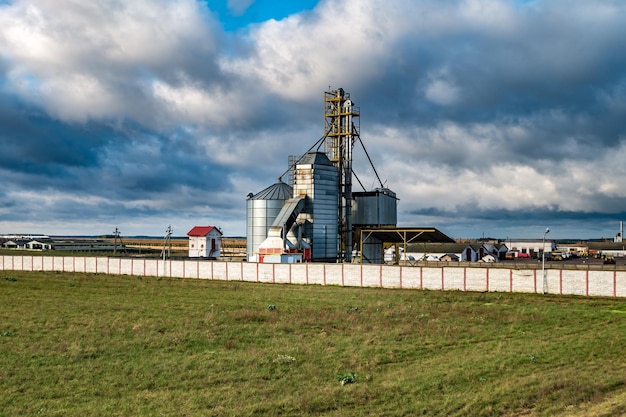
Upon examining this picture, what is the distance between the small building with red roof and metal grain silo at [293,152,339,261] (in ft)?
147

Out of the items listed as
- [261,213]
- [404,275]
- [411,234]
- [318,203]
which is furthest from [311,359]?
[261,213]

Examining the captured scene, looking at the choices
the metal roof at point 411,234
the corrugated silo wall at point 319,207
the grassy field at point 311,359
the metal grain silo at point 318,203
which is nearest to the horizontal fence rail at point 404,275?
the grassy field at point 311,359

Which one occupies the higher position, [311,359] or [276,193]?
[276,193]

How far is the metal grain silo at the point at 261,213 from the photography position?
78.4 m

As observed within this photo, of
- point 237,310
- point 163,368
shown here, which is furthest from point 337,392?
point 237,310

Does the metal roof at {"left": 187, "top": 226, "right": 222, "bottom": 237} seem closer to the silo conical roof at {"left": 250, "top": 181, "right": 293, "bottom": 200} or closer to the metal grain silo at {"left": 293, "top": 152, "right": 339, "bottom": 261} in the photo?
the silo conical roof at {"left": 250, "top": 181, "right": 293, "bottom": 200}

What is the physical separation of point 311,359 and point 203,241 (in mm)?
96331

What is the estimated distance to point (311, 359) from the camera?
2284 centimetres

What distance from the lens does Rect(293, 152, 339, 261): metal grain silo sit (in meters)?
74.8

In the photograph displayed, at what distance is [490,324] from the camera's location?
31672 millimetres

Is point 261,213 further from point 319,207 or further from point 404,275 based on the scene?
point 404,275

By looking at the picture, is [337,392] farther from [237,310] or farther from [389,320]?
[237,310]

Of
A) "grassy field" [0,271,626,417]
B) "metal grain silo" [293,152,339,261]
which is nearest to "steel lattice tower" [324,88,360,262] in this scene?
"metal grain silo" [293,152,339,261]

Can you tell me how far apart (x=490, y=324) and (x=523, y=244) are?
14149cm
